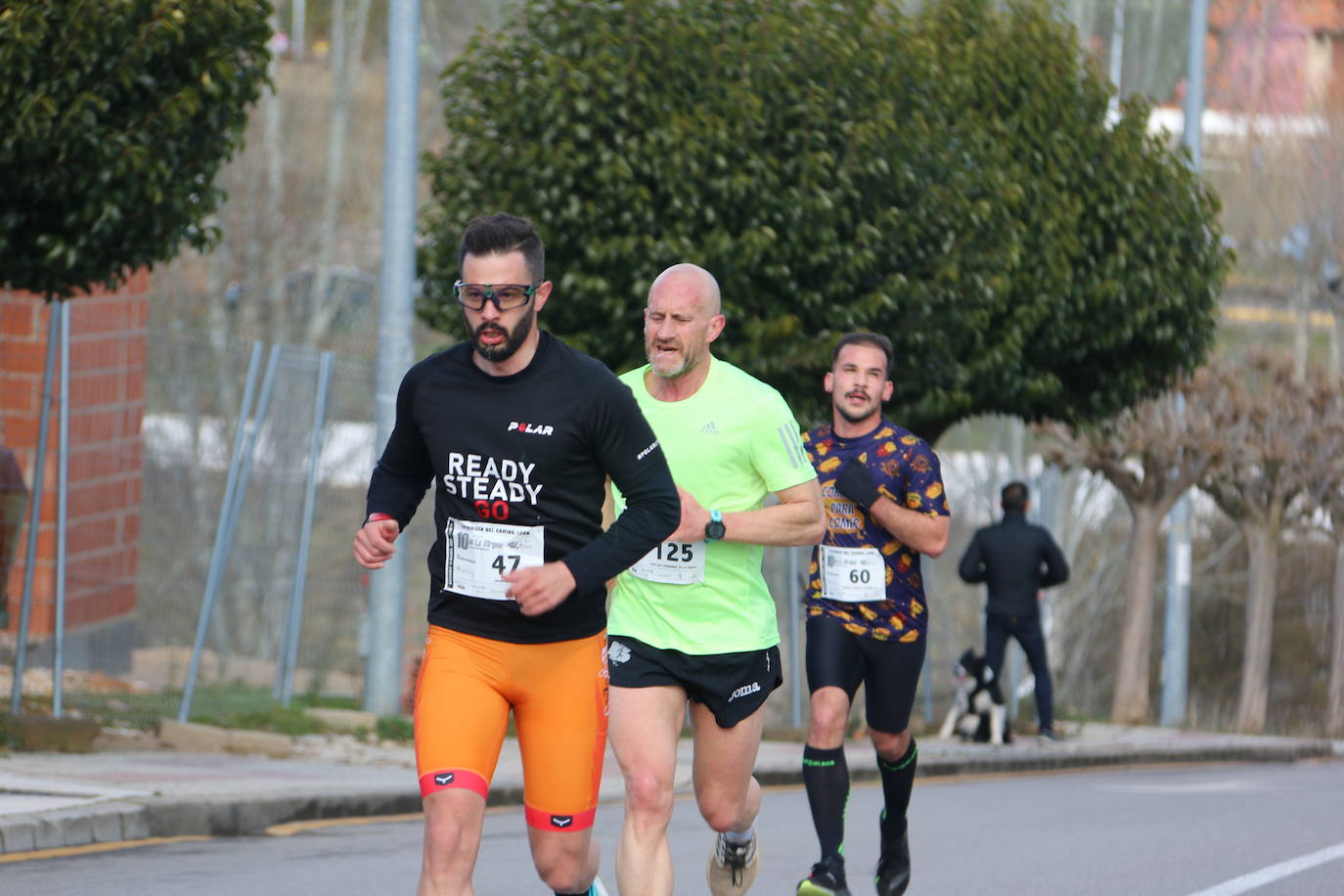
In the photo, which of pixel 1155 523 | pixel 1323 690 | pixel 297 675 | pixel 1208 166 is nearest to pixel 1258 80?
pixel 1208 166

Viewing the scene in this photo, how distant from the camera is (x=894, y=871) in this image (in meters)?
8.10

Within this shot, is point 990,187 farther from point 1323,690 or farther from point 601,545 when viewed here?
point 1323,690

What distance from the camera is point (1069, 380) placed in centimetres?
1959

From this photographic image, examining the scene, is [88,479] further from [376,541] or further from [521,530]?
[521,530]

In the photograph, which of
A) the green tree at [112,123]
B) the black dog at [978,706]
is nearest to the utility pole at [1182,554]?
the black dog at [978,706]

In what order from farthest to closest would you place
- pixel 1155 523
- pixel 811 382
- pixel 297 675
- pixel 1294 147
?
1. pixel 1294 147
2. pixel 1155 523
3. pixel 811 382
4. pixel 297 675

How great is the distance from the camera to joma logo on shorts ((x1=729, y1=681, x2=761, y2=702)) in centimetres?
663

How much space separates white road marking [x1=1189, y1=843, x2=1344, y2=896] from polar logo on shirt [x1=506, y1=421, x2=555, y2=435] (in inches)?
169

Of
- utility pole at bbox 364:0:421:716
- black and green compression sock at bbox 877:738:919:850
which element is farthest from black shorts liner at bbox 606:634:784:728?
utility pole at bbox 364:0:421:716

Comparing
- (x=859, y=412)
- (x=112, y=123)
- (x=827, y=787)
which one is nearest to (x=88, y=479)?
(x=112, y=123)

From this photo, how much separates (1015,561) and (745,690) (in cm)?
1144

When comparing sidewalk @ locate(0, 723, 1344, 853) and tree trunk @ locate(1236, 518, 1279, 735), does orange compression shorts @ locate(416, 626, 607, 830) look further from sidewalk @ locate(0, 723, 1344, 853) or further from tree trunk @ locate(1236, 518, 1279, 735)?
tree trunk @ locate(1236, 518, 1279, 735)

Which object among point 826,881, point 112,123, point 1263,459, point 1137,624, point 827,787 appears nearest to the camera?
point 826,881

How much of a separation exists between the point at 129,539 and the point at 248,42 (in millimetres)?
3910
